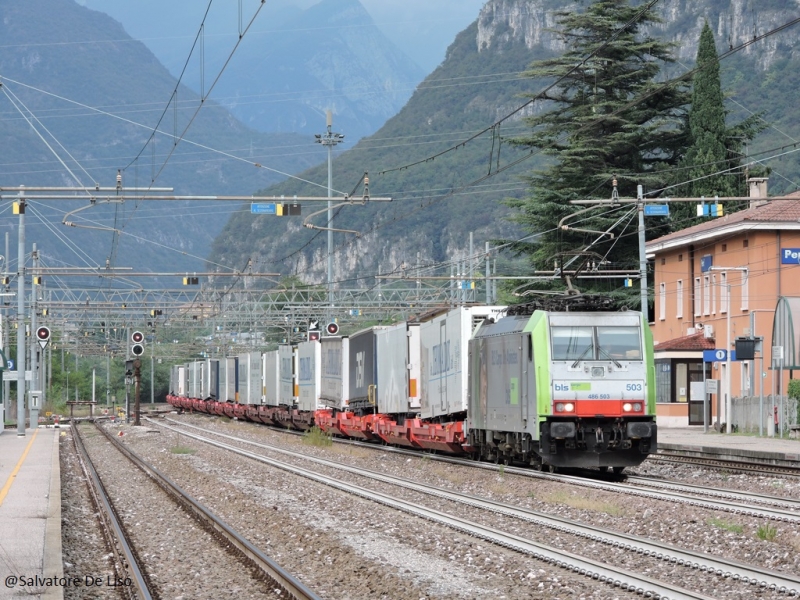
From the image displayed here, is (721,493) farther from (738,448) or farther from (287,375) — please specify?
(287,375)

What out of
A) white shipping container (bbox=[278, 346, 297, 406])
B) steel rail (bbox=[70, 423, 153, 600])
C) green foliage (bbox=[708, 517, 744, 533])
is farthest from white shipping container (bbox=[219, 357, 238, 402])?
green foliage (bbox=[708, 517, 744, 533])

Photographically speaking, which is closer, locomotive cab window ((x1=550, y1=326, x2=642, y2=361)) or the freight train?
the freight train

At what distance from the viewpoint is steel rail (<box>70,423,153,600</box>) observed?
1147 centimetres

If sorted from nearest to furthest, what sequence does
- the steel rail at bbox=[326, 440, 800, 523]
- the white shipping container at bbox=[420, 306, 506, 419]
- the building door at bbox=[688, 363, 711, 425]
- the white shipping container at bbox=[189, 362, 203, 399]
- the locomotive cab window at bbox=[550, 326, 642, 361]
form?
the steel rail at bbox=[326, 440, 800, 523], the locomotive cab window at bbox=[550, 326, 642, 361], the white shipping container at bbox=[420, 306, 506, 419], the building door at bbox=[688, 363, 711, 425], the white shipping container at bbox=[189, 362, 203, 399]

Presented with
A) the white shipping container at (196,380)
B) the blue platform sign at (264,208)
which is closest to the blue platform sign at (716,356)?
the blue platform sign at (264,208)

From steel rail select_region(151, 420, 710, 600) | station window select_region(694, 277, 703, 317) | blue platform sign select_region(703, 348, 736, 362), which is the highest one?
station window select_region(694, 277, 703, 317)

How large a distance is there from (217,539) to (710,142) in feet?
162

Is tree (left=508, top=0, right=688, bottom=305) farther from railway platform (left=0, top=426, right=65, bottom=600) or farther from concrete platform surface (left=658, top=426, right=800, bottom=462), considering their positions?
railway platform (left=0, top=426, right=65, bottom=600)

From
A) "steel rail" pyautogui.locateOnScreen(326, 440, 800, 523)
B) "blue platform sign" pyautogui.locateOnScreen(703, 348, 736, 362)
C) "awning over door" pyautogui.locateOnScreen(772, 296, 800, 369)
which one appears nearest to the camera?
"steel rail" pyautogui.locateOnScreen(326, 440, 800, 523)

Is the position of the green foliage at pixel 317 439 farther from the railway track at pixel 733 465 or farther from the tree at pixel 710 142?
the tree at pixel 710 142

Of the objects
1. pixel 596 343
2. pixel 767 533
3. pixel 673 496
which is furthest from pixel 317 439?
pixel 767 533

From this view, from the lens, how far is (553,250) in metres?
57.6

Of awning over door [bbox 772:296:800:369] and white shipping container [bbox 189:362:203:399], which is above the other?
awning over door [bbox 772:296:800:369]

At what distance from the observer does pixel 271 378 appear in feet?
175
